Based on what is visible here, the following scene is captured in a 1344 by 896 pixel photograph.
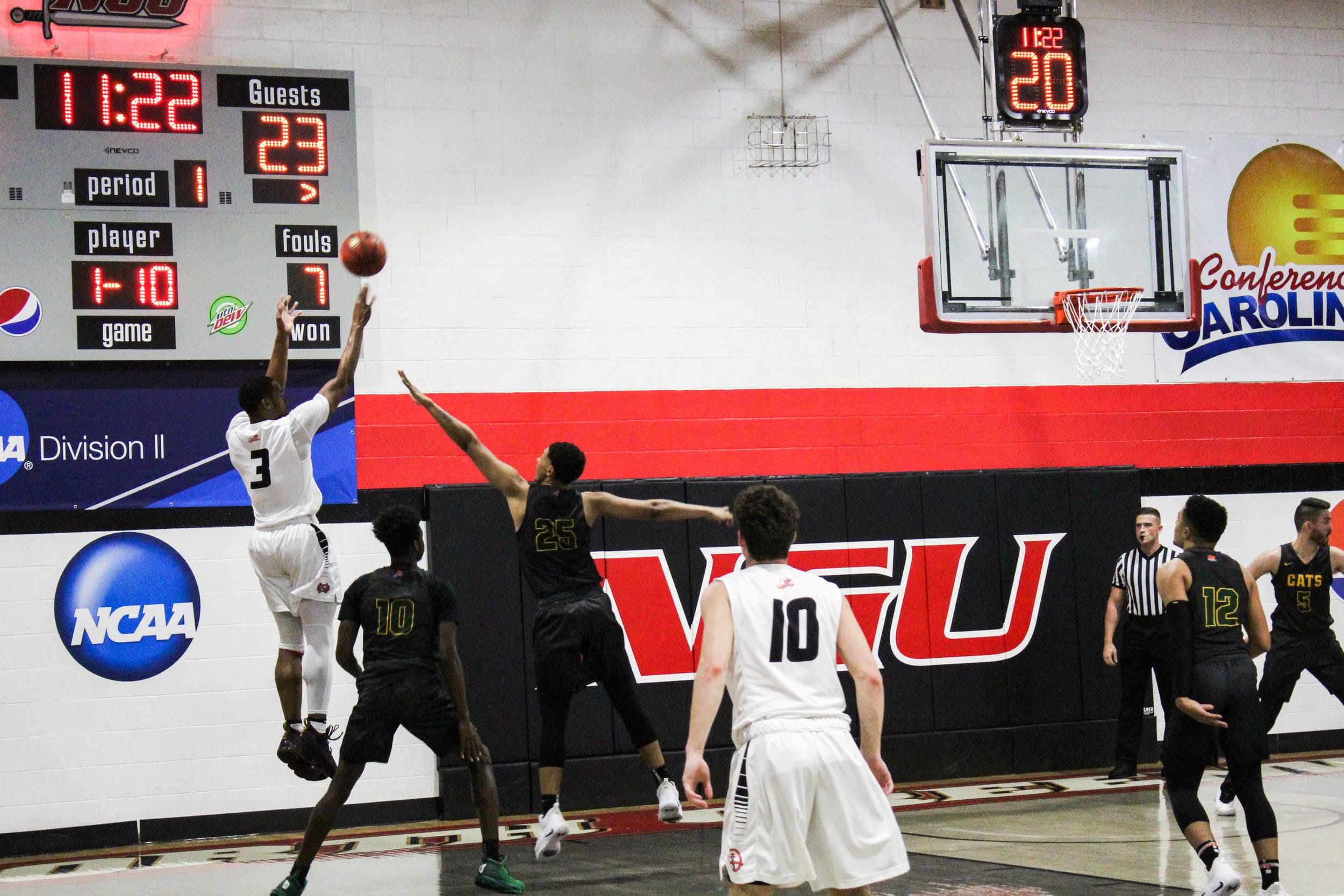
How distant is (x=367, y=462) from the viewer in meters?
9.63

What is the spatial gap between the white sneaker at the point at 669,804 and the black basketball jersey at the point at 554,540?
1.08 m

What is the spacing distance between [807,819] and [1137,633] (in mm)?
6675

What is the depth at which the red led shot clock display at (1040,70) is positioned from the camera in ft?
29.3

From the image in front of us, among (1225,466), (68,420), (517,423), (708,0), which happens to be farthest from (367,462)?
(1225,466)

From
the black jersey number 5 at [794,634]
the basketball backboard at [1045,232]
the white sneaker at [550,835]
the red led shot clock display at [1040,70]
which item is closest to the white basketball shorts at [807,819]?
the black jersey number 5 at [794,634]

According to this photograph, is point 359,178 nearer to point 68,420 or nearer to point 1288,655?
point 68,420

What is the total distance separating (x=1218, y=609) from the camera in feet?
19.9

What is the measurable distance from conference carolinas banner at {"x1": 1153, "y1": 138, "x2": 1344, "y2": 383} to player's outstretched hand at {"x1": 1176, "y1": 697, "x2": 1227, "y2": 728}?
5.82 m

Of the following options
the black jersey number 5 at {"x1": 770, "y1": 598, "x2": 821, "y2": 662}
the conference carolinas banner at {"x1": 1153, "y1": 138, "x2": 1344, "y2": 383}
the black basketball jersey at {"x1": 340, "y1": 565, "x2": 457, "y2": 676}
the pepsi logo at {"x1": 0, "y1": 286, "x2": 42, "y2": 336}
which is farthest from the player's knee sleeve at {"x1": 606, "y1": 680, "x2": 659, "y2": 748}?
the conference carolinas banner at {"x1": 1153, "y1": 138, "x2": 1344, "y2": 383}

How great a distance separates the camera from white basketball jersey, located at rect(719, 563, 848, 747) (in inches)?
168

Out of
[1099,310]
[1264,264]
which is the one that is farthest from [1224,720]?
[1264,264]

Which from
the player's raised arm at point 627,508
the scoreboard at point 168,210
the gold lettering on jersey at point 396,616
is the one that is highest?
the scoreboard at point 168,210

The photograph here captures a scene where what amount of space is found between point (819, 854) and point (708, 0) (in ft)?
26.2

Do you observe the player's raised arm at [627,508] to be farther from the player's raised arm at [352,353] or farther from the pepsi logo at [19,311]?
the pepsi logo at [19,311]
